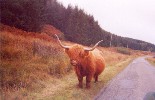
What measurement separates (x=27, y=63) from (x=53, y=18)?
29.9 meters

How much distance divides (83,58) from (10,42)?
4344 millimetres

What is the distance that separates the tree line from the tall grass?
476 cm

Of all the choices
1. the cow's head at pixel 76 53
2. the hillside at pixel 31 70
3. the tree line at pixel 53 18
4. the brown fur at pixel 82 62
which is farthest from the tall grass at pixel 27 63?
the tree line at pixel 53 18

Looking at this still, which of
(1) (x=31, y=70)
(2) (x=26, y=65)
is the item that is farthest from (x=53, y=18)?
(1) (x=31, y=70)

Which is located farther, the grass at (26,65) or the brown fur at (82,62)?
the brown fur at (82,62)

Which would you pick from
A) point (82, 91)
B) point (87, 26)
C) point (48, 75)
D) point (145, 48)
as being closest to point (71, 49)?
point (82, 91)

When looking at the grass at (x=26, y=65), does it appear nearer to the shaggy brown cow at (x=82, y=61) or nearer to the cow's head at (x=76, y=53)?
the shaggy brown cow at (x=82, y=61)

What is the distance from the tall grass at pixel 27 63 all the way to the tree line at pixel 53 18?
4.76 m

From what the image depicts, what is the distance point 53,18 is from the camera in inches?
1635

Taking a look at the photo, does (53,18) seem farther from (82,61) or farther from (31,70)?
(82,61)

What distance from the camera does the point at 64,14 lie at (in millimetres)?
43125

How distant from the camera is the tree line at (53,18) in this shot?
768 inches

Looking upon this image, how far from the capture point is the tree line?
1950cm

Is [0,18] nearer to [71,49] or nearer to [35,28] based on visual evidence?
[35,28]
